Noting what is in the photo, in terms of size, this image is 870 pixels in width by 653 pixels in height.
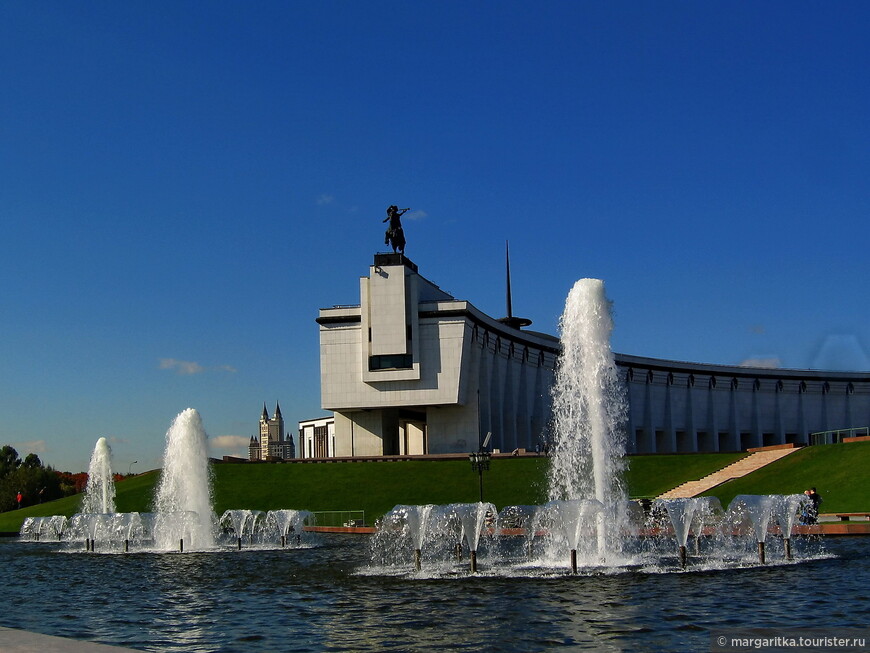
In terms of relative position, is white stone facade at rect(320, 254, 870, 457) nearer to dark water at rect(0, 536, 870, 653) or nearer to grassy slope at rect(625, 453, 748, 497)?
grassy slope at rect(625, 453, 748, 497)

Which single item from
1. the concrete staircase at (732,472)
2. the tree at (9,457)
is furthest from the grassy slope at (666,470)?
the tree at (9,457)

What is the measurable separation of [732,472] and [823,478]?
822cm

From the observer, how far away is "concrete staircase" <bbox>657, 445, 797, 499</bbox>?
45.9 metres

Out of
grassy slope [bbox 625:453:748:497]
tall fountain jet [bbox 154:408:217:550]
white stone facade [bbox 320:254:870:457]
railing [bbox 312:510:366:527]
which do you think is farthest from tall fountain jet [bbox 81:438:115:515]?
grassy slope [bbox 625:453:748:497]

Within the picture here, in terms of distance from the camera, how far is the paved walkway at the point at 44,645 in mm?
8602

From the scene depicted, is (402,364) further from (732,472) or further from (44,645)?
(44,645)

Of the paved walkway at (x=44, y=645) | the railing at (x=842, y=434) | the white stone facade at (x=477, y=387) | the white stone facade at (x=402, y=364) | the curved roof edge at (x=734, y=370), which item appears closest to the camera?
the paved walkway at (x=44, y=645)

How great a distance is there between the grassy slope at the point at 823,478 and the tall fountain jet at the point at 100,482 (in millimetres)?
30536

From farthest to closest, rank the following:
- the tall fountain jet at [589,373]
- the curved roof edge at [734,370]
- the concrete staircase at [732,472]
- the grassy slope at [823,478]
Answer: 1. the curved roof edge at [734,370]
2. the concrete staircase at [732,472]
3. the grassy slope at [823,478]
4. the tall fountain jet at [589,373]

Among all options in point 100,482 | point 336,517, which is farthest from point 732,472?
point 100,482

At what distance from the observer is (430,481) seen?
53438mm

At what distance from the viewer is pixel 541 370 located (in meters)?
91.8

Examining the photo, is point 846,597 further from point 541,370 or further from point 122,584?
point 541,370

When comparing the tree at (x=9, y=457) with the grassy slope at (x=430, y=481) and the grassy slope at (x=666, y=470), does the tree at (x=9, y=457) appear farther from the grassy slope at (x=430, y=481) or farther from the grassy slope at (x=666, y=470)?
the grassy slope at (x=666, y=470)
